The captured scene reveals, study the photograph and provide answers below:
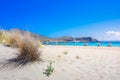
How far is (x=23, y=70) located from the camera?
5301mm

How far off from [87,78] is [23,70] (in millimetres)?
1727

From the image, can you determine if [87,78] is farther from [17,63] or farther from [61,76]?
[17,63]

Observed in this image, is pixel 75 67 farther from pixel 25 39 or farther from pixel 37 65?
pixel 25 39

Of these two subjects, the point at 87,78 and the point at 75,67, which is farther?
the point at 75,67

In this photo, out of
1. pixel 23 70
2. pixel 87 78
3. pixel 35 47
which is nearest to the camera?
pixel 87 78

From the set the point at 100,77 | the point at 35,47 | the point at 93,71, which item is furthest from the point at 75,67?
the point at 35,47

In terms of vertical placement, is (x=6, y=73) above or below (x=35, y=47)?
below

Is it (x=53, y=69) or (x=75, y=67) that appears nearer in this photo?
(x=53, y=69)

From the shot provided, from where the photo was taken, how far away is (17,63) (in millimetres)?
5762

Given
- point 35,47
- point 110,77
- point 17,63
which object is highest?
Result: point 35,47

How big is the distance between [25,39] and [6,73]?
1499mm

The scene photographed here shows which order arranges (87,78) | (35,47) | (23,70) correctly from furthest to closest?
1. (35,47)
2. (23,70)
3. (87,78)

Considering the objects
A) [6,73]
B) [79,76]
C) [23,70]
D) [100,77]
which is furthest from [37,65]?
[100,77]

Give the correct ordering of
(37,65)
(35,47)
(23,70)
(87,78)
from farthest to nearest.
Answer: (35,47) → (37,65) → (23,70) → (87,78)
